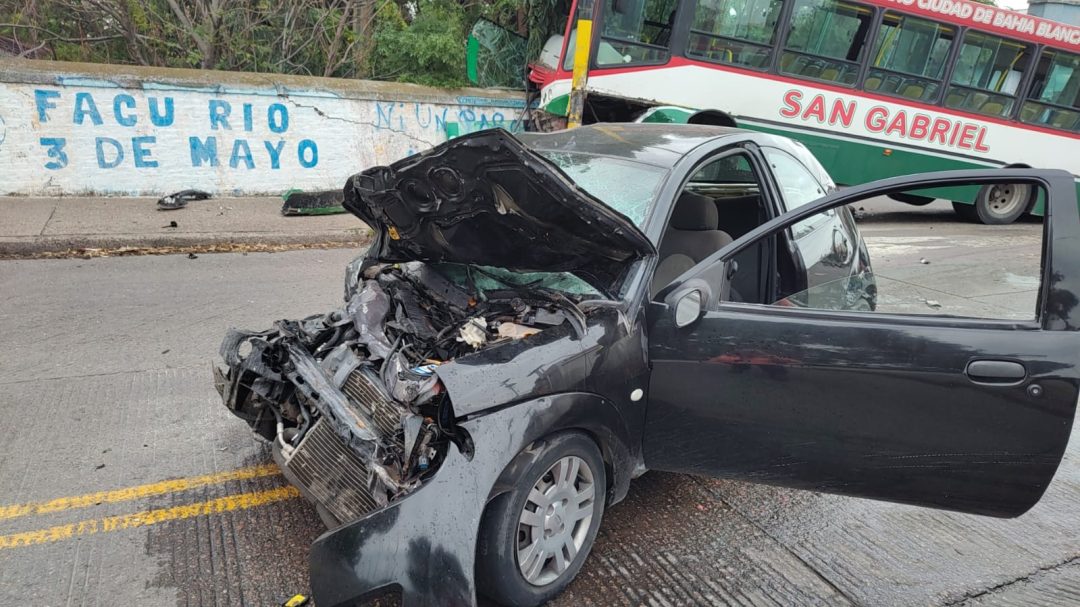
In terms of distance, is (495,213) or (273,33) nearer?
(495,213)

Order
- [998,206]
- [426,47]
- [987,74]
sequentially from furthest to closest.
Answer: [998,206], [987,74], [426,47]

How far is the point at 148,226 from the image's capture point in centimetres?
808

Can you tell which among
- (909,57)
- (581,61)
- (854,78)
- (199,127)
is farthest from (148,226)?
(909,57)

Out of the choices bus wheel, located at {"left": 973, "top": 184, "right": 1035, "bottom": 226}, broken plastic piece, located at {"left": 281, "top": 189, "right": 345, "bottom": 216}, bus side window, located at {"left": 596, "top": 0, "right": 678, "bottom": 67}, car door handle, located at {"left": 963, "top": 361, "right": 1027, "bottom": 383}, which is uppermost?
bus side window, located at {"left": 596, "top": 0, "right": 678, "bottom": 67}

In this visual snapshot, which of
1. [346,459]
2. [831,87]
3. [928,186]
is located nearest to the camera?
[346,459]

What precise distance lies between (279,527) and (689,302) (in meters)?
1.92

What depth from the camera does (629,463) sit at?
2799mm

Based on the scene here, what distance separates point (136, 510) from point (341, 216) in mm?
7023

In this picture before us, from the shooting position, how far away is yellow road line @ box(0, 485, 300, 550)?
9.09 ft

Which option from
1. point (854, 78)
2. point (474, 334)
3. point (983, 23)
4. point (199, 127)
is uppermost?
point (983, 23)

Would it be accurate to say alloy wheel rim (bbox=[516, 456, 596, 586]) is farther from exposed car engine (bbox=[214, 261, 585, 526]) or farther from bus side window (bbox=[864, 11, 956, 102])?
bus side window (bbox=[864, 11, 956, 102])

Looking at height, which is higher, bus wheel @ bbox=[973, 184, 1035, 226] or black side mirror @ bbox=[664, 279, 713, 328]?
black side mirror @ bbox=[664, 279, 713, 328]

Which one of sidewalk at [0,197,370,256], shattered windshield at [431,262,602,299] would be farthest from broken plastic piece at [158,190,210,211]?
shattered windshield at [431,262,602,299]

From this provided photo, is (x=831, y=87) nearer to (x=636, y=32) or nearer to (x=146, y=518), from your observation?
(x=636, y=32)
